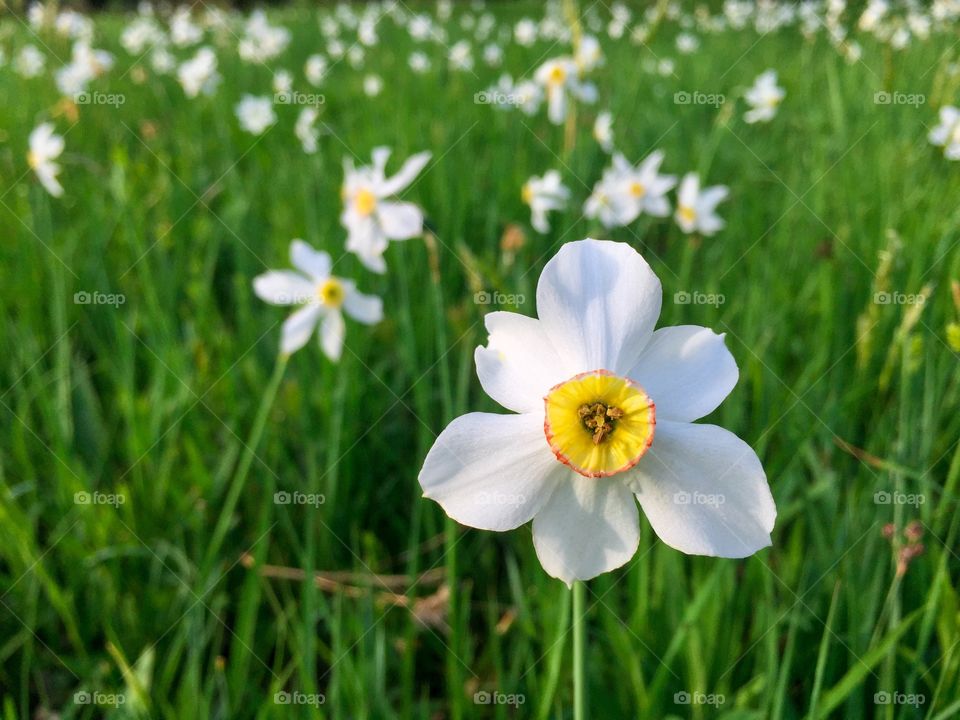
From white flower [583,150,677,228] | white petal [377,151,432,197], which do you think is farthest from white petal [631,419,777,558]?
white flower [583,150,677,228]

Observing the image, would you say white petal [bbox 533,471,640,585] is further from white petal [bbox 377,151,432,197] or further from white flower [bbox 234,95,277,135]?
white flower [bbox 234,95,277,135]

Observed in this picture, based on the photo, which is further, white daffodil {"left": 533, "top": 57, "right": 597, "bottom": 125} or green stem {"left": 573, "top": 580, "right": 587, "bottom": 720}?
white daffodil {"left": 533, "top": 57, "right": 597, "bottom": 125}

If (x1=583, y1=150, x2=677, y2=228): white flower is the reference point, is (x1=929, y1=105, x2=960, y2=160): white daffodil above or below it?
above

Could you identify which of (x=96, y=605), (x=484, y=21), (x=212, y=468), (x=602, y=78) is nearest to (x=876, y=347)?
(x=212, y=468)

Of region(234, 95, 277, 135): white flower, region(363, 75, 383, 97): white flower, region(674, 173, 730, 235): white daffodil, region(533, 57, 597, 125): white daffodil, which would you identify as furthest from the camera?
region(363, 75, 383, 97): white flower

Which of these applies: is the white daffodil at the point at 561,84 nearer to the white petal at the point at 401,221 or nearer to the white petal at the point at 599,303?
the white petal at the point at 401,221
